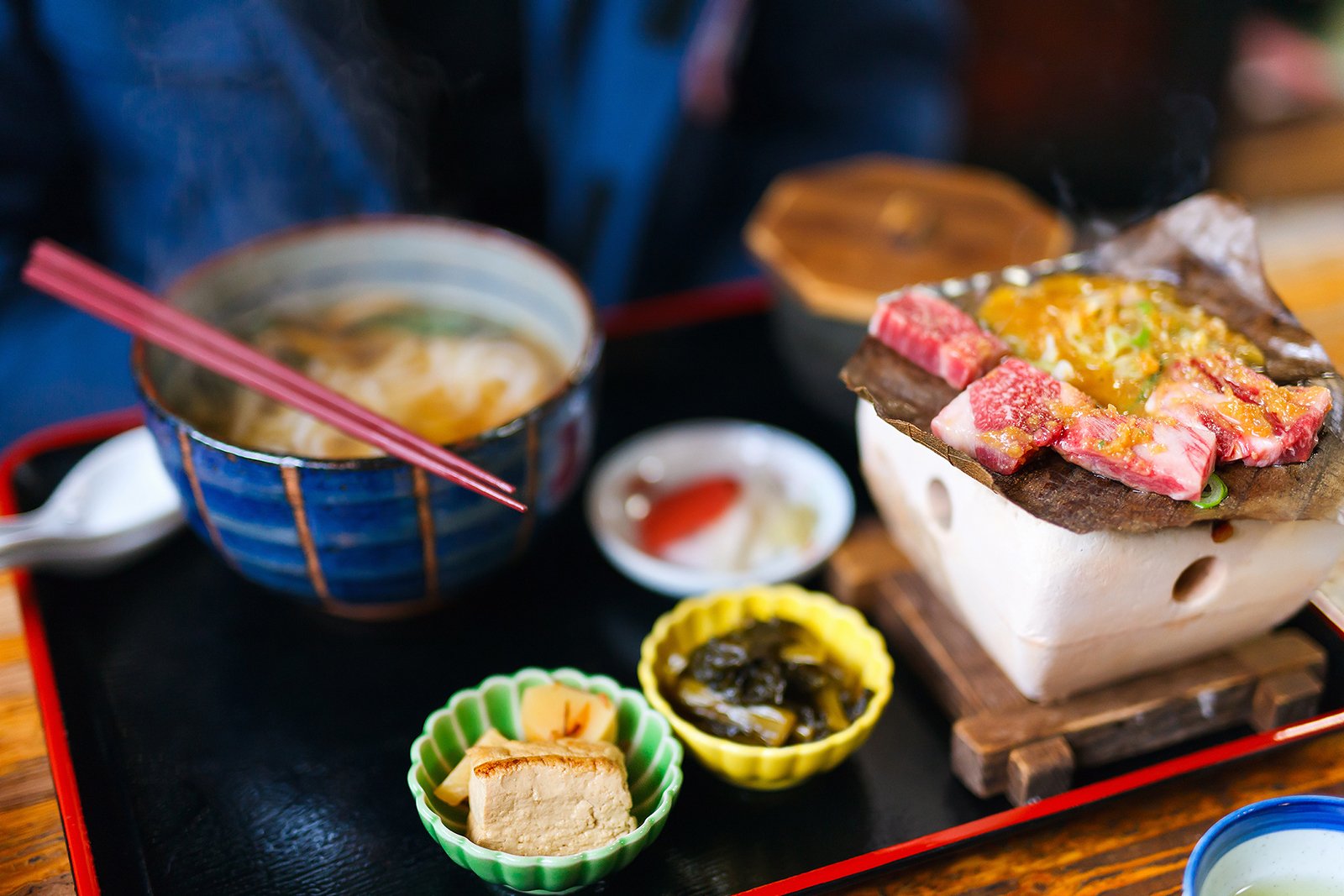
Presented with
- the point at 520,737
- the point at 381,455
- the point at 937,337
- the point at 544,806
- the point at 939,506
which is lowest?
the point at 520,737

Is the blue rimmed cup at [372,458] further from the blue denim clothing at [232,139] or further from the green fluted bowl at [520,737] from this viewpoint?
the blue denim clothing at [232,139]

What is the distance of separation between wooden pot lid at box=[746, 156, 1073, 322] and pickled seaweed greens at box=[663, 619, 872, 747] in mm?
676

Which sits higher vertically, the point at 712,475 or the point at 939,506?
the point at 939,506

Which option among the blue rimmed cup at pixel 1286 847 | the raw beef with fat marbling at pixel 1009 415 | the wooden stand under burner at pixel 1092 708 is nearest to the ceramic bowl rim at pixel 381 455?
the raw beef with fat marbling at pixel 1009 415

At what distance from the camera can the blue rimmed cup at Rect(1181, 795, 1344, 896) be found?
119 cm

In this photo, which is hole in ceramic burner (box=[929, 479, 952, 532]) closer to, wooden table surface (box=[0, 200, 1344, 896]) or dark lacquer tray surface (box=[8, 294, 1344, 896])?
dark lacquer tray surface (box=[8, 294, 1344, 896])

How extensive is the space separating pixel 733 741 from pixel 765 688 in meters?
0.09

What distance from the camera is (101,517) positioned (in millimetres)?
1842

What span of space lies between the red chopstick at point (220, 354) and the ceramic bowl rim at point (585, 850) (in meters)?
0.26

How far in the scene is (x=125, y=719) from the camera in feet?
5.13

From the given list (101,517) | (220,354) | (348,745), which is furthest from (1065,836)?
(101,517)

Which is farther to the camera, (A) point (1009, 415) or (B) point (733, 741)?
(B) point (733, 741)

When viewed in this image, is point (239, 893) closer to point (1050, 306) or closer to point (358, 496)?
point (358, 496)

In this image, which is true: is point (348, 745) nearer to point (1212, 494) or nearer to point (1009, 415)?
point (1009, 415)
